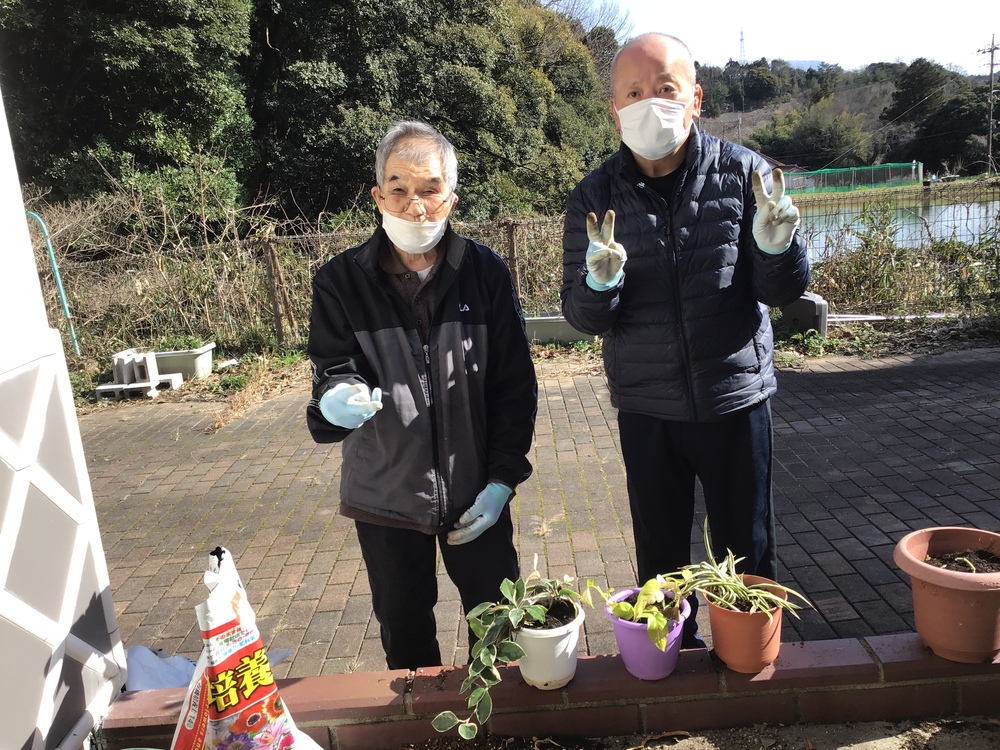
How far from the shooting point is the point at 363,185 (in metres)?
15.7

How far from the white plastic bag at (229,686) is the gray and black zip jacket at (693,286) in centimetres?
121

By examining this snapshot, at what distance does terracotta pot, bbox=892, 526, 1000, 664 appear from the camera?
5.78 feet

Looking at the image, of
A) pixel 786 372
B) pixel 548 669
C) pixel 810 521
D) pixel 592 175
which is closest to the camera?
pixel 548 669

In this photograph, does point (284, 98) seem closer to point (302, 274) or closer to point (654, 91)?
point (302, 274)

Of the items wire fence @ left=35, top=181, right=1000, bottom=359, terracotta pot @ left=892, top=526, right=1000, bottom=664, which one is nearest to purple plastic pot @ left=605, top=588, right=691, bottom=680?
terracotta pot @ left=892, top=526, right=1000, bottom=664

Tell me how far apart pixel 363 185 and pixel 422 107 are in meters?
2.57

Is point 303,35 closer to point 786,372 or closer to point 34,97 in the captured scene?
point 34,97

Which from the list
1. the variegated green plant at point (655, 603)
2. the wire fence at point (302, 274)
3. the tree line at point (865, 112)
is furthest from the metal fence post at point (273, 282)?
the tree line at point (865, 112)

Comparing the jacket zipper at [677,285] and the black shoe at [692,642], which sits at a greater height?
the jacket zipper at [677,285]

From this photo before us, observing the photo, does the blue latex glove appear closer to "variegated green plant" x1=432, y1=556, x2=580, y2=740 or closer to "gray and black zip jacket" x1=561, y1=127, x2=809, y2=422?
"variegated green plant" x1=432, y1=556, x2=580, y2=740

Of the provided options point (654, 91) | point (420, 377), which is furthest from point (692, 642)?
point (654, 91)

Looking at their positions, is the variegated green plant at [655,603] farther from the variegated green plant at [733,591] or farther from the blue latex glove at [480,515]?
the blue latex glove at [480,515]

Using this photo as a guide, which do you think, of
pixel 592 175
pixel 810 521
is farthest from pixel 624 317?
pixel 810 521

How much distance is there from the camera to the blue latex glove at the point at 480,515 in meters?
2.02
